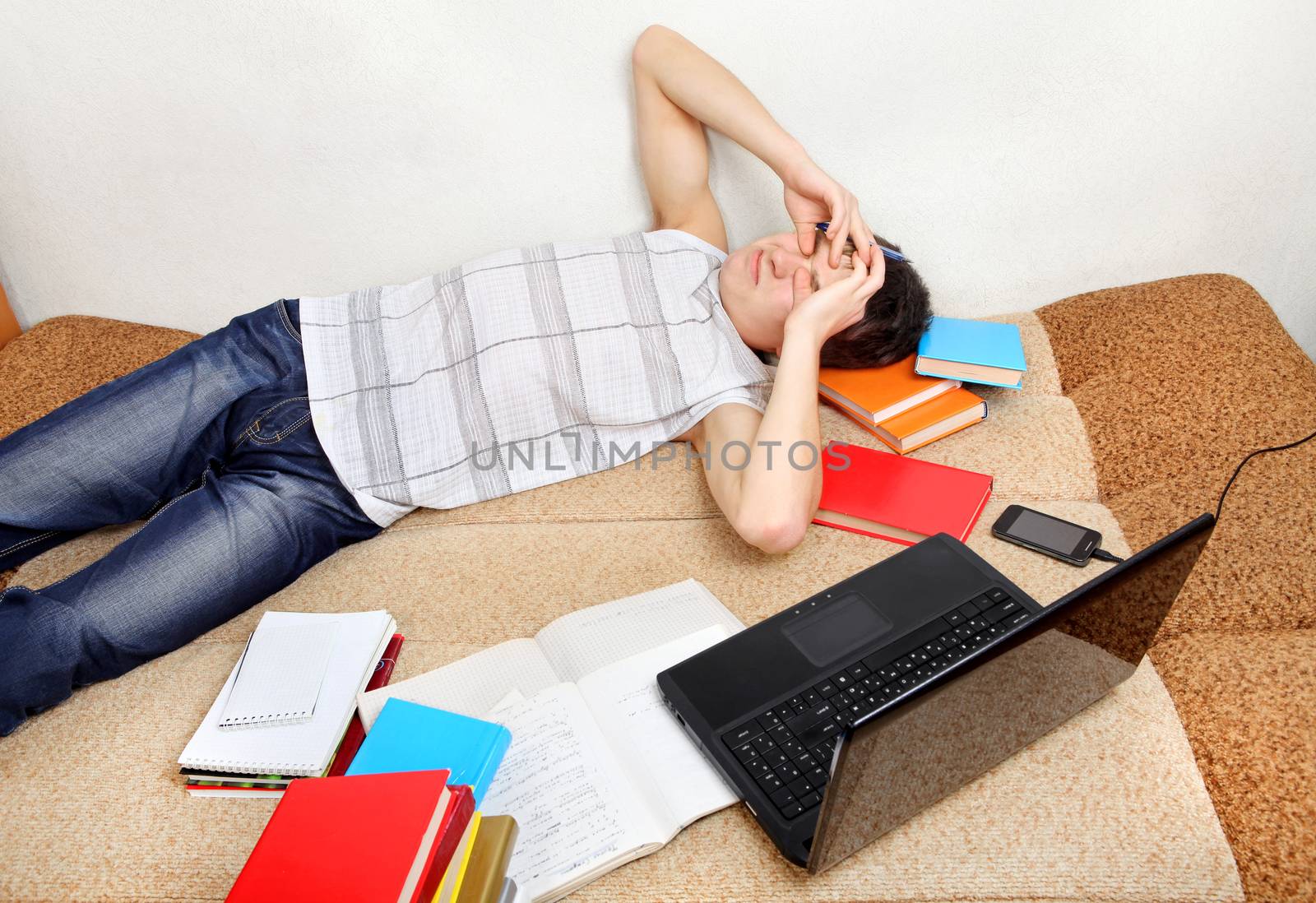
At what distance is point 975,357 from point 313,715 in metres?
1.20

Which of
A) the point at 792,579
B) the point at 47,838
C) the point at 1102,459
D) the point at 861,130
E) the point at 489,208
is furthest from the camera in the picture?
the point at 489,208

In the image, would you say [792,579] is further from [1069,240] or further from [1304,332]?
[1304,332]

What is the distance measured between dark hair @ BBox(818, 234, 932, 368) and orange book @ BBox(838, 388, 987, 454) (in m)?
0.12

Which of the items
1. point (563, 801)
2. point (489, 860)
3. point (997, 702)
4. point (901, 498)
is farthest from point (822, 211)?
point (489, 860)

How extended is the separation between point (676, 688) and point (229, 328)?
3.40ft

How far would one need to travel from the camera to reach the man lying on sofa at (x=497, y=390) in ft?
4.45

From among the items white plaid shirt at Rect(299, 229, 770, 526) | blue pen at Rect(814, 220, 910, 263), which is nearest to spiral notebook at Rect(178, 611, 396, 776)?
white plaid shirt at Rect(299, 229, 770, 526)

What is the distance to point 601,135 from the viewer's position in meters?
1.72

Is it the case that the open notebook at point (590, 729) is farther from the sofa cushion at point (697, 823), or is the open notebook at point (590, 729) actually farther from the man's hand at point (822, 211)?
the man's hand at point (822, 211)

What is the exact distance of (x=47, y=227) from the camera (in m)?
1.89

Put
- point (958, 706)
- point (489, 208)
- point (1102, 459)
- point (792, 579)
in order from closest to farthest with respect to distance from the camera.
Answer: point (958, 706)
point (792, 579)
point (1102, 459)
point (489, 208)

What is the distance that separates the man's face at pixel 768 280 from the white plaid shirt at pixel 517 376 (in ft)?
0.13

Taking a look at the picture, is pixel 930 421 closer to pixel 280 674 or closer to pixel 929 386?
pixel 929 386

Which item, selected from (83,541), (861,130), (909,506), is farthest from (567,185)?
(83,541)
